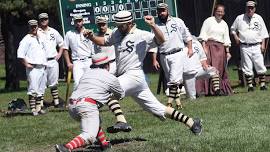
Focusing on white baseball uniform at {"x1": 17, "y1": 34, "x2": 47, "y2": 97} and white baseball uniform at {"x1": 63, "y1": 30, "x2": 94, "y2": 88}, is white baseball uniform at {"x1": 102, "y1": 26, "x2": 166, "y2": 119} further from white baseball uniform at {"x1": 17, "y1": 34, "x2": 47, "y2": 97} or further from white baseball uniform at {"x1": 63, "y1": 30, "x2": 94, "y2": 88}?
white baseball uniform at {"x1": 17, "y1": 34, "x2": 47, "y2": 97}

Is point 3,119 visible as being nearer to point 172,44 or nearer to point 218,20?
point 172,44

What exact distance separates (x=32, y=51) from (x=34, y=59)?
0.19m

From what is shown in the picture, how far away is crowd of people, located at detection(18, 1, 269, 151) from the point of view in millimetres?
9531

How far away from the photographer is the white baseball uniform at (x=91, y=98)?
9.25 metres

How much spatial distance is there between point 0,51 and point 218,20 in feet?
85.1

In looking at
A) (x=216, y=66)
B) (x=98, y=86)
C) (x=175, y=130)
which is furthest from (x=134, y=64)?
(x=216, y=66)

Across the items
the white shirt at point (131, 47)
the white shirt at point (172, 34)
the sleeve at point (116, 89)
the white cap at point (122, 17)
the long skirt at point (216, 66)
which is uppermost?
the white cap at point (122, 17)

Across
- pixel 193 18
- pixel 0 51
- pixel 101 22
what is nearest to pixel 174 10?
pixel 101 22

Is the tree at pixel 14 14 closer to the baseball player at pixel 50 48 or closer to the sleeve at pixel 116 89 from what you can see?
the baseball player at pixel 50 48

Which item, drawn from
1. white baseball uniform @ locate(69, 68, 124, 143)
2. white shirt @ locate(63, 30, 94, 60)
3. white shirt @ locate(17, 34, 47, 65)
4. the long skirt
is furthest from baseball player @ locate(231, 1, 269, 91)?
white baseball uniform @ locate(69, 68, 124, 143)

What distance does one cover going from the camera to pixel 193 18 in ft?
103

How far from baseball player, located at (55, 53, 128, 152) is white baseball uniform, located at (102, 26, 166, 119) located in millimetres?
733

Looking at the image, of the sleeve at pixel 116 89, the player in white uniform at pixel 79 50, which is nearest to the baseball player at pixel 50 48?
the player in white uniform at pixel 79 50

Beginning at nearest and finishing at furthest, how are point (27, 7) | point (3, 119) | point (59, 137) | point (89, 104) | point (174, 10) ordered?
point (89, 104) < point (59, 137) < point (3, 119) < point (174, 10) < point (27, 7)
